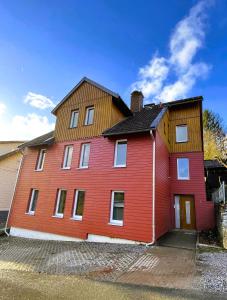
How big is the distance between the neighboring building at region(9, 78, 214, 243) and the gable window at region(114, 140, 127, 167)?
7 cm

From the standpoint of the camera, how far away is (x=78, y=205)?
12.8 meters

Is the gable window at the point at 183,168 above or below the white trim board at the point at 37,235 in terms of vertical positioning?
above

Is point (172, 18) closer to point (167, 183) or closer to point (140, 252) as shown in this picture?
point (167, 183)

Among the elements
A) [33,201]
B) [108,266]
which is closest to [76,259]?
[108,266]

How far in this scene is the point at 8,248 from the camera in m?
11.1

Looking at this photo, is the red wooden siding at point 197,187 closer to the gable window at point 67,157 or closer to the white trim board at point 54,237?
the white trim board at point 54,237

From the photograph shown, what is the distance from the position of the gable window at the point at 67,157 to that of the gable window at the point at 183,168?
8.39m

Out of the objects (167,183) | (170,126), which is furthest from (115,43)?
(167,183)

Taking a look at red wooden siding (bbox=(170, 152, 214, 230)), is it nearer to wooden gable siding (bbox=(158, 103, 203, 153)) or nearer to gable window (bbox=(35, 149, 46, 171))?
wooden gable siding (bbox=(158, 103, 203, 153))

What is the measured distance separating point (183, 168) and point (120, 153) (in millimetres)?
5736

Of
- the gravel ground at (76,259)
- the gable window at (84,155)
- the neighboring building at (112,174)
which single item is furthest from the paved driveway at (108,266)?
the gable window at (84,155)

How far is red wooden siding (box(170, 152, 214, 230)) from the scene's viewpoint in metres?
13.6

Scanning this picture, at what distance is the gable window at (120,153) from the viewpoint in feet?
39.6

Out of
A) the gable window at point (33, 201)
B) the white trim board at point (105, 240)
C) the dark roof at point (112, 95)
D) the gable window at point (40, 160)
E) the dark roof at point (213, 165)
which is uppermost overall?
the dark roof at point (112, 95)
